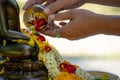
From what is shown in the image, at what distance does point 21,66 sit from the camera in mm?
1407

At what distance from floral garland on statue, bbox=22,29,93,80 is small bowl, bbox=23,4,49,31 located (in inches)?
1.5

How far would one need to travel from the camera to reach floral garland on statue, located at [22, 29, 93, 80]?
55.5 inches

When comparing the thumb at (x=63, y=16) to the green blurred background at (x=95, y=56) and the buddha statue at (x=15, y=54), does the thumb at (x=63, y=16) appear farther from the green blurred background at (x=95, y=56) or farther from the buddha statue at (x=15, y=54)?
the green blurred background at (x=95, y=56)

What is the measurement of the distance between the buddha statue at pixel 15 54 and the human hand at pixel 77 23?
0.50 ft

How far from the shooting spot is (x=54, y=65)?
1424 millimetres

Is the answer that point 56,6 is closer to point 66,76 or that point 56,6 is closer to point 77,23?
point 77,23

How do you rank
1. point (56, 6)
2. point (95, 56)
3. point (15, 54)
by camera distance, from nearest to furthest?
point (15, 54), point (56, 6), point (95, 56)

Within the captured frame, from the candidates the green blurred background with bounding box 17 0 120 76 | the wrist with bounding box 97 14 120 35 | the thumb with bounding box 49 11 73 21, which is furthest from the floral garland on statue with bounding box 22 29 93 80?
the green blurred background with bounding box 17 0 120 76

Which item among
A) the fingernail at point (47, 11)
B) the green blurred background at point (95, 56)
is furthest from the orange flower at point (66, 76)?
the green blurred background at point (95, 56)

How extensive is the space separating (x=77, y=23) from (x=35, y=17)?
0.60 ft

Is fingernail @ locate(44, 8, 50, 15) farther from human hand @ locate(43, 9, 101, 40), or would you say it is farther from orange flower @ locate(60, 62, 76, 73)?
orange flower @ locate(60, 62, 76, 73)

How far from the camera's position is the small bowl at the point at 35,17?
1.46 metres

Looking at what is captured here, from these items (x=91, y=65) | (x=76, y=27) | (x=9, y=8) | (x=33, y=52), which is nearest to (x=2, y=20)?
(x=9, y=8)

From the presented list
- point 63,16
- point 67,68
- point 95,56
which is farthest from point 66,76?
point 95,56
